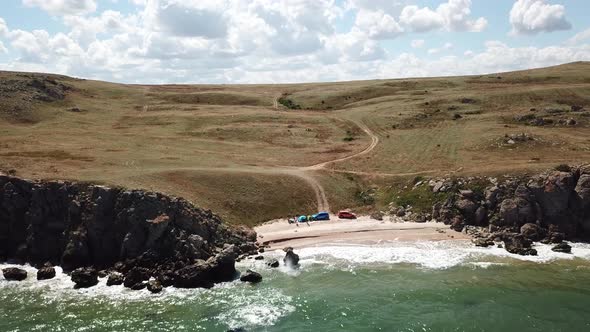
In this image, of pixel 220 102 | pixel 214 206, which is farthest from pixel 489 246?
pixel 220 102

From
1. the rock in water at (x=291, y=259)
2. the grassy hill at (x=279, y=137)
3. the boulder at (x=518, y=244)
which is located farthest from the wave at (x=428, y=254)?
the grassy hill at (x=279, y=137)

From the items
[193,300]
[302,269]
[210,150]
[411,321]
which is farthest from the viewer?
[210,150]

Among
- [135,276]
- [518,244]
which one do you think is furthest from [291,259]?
[518,244]

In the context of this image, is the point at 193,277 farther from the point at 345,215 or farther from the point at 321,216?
the point at 345,215

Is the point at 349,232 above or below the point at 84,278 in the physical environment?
below

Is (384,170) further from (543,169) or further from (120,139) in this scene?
(120,139)

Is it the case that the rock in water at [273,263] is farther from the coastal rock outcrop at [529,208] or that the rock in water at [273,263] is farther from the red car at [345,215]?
the coastal rock outcrop at [529,208]

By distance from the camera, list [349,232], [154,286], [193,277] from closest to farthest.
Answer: [154,286] < [193,277] < [349,232]
